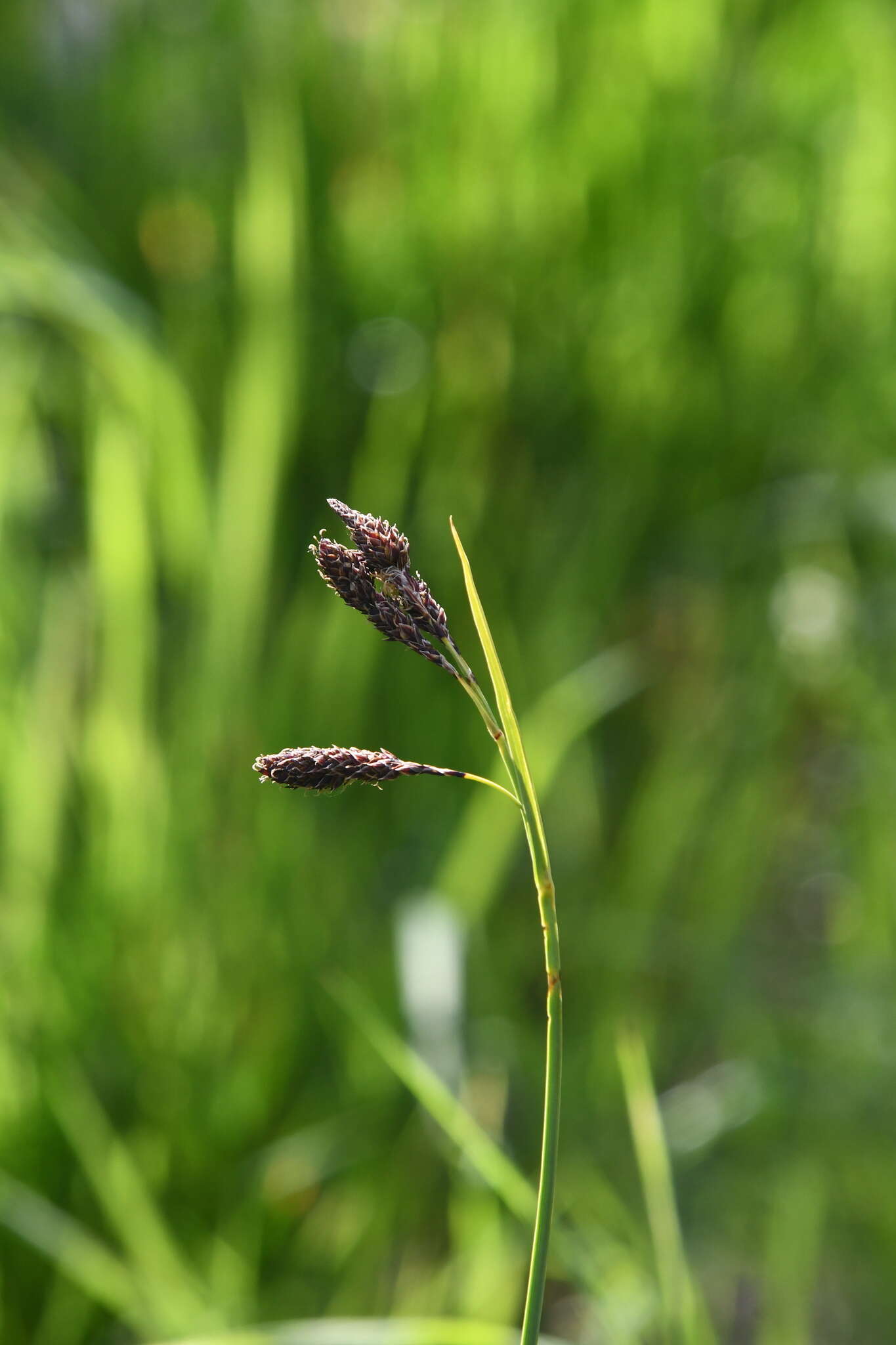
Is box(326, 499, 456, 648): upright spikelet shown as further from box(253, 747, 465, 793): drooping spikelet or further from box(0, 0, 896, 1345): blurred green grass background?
box(0, 0, 896, 1345): blurred green grass background

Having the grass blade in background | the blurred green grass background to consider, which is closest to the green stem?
the grass blade in background

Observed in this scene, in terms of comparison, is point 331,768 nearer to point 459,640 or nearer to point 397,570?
point 397,570

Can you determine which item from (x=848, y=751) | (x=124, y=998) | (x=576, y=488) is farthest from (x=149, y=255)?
(x=848, y=751)

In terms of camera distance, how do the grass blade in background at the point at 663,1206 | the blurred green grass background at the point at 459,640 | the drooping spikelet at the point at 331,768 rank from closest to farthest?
the drooping spikelet at the point at 331,768, the grass blade in background at the point at 663,1206, the blurred green grass background at the point at 459,640

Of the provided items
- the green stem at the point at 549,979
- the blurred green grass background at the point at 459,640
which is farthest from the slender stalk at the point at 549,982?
the blurred green grass background at the point at 459,640

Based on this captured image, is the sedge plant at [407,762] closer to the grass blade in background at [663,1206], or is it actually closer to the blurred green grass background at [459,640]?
the grass blade in background at [663,1206]

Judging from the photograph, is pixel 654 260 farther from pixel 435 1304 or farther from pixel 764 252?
pixel 435 1304

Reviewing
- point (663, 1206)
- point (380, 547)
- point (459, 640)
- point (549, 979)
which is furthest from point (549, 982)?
point (459, 640)
